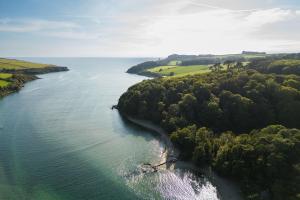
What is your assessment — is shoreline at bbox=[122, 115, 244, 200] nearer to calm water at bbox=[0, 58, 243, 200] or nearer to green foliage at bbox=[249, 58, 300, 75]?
calm water at bbox=[0, 58, 243, 200]

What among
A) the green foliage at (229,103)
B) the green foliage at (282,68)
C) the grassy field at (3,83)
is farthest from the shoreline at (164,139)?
the grassy field at (3,83)

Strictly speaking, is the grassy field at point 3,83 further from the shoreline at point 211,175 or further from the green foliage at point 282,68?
the green foliage at point 282,68

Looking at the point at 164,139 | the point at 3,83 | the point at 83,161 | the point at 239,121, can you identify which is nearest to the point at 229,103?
the point at 239,121

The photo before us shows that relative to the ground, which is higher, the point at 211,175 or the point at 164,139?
the point at 164,139

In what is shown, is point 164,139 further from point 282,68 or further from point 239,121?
point 282,68

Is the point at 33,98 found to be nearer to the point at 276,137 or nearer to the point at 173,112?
the point at 173,112

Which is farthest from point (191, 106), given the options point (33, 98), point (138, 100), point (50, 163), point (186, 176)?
point (33, 98)

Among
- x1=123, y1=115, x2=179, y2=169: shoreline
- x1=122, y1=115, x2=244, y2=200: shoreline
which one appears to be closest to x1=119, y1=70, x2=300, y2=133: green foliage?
x1=123, y1=115, x2=179, y2=169: shoreline
